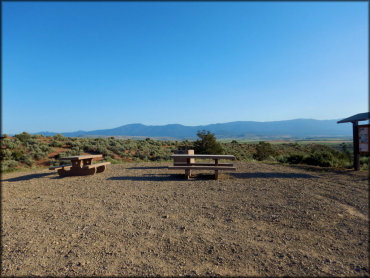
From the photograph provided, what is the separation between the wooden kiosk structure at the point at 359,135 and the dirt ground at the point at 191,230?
54.3 inches

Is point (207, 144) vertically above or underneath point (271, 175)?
above

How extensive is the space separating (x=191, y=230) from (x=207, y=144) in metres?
11.4

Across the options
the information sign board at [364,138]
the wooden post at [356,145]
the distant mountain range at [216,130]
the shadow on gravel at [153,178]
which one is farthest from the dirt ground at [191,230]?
the distant mountain range at [216,130]

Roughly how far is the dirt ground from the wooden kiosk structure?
4.53 feet

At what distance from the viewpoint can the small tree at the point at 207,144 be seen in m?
14.3

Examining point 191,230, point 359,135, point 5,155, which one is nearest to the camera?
point 191,230

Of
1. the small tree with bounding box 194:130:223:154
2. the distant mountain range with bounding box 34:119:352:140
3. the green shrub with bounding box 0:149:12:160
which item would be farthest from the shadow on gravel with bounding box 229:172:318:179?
the green shrub with bounding box 0:149:12:160

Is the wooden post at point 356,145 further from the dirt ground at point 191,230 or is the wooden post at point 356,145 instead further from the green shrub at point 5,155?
the green shrub at point 5,155

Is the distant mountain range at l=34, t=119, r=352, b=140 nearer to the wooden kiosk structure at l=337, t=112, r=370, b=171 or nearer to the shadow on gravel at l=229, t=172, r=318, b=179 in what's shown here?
the shadow on gravel at l=229, t=172, r=318, b=179

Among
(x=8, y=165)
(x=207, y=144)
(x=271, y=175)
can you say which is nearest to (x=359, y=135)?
(x=271, y=175)

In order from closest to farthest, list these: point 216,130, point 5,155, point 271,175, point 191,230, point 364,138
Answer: point 191,230, point 364,138, point 271,175, point 5,155, point 216,130

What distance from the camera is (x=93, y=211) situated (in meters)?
4.16

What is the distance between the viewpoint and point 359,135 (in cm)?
689

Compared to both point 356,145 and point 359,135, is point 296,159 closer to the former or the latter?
point 356,145
